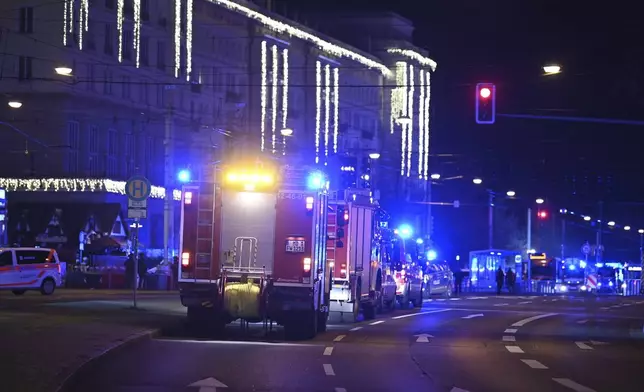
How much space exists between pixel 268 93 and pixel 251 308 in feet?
195

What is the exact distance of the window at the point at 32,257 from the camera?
4338cm

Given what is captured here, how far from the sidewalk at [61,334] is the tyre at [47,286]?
9.52 meters

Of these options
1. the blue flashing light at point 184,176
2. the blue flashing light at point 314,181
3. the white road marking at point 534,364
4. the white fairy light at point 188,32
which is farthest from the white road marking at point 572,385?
the white fairy light at point 188,32

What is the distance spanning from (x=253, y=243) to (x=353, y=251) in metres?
6.17

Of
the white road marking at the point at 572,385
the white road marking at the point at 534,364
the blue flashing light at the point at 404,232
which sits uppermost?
the blue flashing light at the point at 404,232

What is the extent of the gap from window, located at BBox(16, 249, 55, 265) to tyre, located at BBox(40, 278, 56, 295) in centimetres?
77

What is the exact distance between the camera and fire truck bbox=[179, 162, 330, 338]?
78.1 ft

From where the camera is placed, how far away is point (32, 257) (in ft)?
144

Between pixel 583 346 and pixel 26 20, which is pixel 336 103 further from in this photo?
pixel 583 346

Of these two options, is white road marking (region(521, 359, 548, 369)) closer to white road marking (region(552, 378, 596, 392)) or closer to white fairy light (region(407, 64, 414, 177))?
white road marking (region(552, 378, 596, 392))

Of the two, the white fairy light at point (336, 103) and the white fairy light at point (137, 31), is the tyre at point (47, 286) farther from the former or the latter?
the white fairy light at point (336, 103)

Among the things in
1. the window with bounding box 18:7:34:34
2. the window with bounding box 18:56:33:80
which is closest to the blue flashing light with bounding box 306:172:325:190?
the window with bounding box 18:56:33:80

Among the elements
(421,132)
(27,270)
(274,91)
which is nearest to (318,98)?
(274,91)

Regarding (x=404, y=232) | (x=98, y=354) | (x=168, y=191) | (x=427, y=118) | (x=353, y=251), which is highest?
(x=427, y=118)
